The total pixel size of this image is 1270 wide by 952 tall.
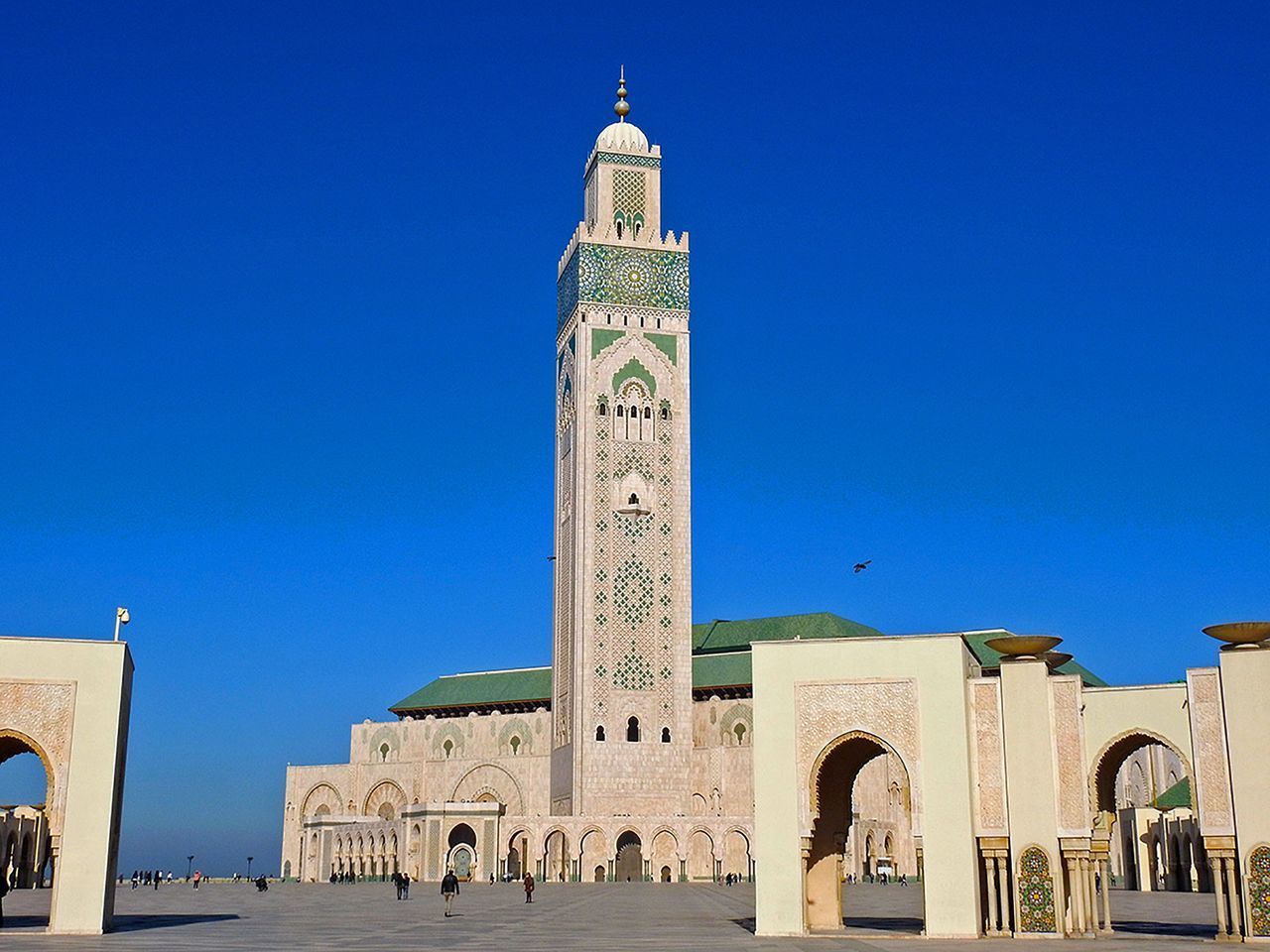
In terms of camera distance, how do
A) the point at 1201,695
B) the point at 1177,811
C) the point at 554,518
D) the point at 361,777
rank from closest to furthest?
1. the point at 1201,695
2. the point at 1177,811
3. the point at 554,518
4. the point at 361,777

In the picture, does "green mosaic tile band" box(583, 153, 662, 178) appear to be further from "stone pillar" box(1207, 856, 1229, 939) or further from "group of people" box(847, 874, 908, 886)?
"stone pillar" box(1207, 856, 1229, 939)

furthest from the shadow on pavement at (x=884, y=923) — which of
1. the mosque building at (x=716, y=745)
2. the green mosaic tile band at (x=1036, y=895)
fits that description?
the green mosaic tile band at (x=1036, y=895)

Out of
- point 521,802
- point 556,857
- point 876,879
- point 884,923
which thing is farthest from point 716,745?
point 884,923

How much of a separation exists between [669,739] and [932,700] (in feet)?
96.9

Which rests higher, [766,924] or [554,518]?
[554,518]

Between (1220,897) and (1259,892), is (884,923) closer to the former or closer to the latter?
(1220,897)

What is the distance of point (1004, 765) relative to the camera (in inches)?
682

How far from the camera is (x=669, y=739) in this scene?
153 feet

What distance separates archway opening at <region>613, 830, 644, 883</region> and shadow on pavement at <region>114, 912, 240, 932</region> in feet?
69.7

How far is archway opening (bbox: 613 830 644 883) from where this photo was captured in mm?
44500

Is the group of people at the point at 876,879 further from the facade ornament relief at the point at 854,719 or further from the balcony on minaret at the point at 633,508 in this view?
the facade ornament relief at the point at 854,719

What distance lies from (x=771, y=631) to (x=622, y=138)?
19013 millimetres

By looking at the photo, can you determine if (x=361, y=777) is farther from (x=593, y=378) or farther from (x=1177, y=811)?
(x=1177, y=811)

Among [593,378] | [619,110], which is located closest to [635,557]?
[593,378]
